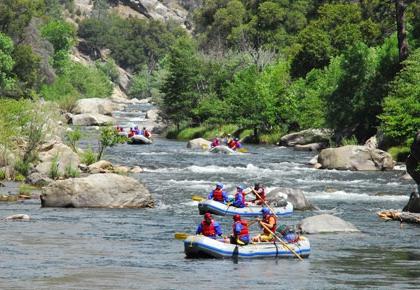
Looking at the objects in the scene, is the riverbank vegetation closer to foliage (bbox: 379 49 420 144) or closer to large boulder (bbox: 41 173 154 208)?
foliage (bbox: 379 49 420 144)

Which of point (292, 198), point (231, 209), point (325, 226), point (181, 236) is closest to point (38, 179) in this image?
point (231, 209)

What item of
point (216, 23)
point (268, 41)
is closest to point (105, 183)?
point (268, 41)

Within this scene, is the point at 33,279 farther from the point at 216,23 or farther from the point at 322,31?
the point at 216,23

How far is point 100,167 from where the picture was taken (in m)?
53.4

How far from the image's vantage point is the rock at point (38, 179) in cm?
4672

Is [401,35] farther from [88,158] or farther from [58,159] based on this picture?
[58,159]

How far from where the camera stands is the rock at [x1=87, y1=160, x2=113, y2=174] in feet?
172

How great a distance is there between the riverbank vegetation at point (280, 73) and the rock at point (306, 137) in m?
A: 0.86

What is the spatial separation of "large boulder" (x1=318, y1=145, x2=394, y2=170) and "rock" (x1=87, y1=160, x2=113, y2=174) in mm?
13308

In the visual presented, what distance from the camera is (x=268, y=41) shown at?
126062 millimetres

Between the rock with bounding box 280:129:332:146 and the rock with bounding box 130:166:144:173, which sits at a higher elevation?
the rock with bounding box 280:129:332:146

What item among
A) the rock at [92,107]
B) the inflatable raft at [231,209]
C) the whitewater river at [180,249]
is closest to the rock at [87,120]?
the rock at [92,107]

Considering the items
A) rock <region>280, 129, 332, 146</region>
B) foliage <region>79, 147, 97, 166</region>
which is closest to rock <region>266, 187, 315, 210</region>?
foliage <region>79, 147, 97, 166</region>

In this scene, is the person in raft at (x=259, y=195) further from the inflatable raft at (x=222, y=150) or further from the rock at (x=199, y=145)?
the rock at (x=199, y=145)
